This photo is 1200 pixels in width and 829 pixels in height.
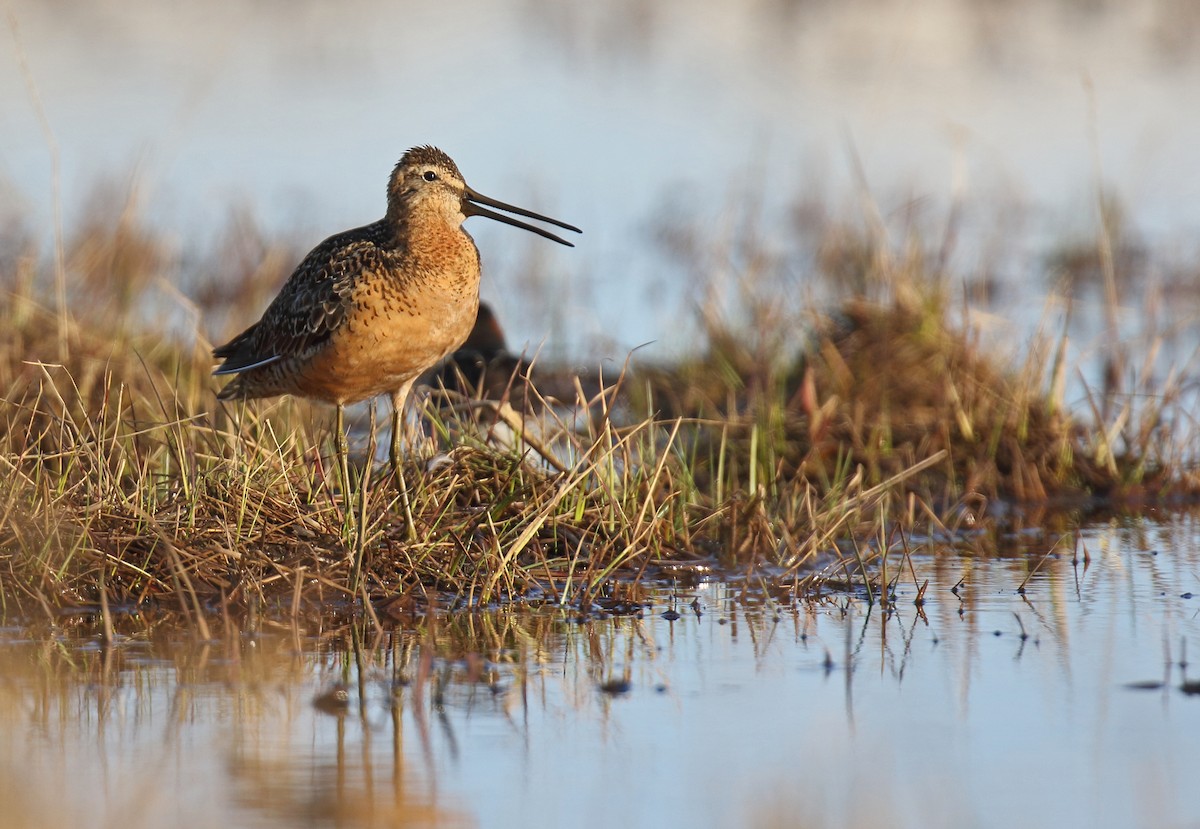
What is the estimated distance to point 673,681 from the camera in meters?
3.76

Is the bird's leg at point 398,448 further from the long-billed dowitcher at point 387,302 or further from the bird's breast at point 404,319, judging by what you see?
the bird's breast at point 404,319

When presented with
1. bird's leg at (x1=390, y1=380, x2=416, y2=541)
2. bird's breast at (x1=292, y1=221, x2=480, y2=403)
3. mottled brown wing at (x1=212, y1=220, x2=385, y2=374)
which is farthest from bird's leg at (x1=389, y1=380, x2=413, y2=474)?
mottled brown wing at (x1=212, y1=220, x2=385, y2=374)

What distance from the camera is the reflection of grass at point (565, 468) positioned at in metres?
4.41

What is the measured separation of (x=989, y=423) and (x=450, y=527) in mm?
2392

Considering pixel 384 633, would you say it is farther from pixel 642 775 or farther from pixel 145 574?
pixel 642 775

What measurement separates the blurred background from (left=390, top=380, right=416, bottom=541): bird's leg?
2099 mm

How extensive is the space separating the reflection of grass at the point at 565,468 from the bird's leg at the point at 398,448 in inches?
2.1

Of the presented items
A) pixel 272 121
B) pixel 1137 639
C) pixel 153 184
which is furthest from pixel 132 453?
pixel 272 121

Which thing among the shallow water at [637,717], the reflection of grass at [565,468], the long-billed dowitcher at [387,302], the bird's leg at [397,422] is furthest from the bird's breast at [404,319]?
the shallow water at [637,717]

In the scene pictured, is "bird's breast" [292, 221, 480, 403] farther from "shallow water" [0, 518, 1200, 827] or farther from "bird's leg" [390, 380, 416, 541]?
"shallow water" [0, 518, 1200, 827]

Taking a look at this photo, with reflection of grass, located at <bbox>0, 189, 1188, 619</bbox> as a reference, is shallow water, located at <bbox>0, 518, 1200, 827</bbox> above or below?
below

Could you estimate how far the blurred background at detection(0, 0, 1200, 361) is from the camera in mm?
9523

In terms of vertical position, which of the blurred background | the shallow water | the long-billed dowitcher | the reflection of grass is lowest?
the shallow water

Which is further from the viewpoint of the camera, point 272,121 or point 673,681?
point 272,121
